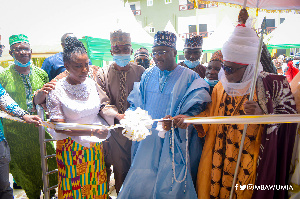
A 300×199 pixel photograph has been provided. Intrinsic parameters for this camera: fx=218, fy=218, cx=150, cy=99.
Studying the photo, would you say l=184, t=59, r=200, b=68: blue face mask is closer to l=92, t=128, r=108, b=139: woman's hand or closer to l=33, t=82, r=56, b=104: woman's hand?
l=92, t=128, r=108, b=139: woman's hand

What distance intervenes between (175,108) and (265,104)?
1000mm

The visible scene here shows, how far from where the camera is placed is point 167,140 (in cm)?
275

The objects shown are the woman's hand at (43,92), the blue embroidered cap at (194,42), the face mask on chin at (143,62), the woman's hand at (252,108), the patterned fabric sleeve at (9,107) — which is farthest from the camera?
the face mask on chin at (143,62)

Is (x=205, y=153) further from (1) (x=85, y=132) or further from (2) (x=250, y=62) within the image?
(1) (x=85, y=132)

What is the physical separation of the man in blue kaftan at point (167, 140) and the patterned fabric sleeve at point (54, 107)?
941 mm

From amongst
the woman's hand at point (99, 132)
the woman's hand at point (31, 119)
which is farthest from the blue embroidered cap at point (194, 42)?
the woman's hand at point (31, 119)

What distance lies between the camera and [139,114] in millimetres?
2518

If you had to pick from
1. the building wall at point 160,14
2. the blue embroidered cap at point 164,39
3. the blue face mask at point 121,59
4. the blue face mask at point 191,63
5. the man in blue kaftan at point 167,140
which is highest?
the building wall at point 160,14

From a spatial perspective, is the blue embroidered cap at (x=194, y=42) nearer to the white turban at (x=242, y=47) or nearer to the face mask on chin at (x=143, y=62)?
the face mask on chin at (x=143, y=62)

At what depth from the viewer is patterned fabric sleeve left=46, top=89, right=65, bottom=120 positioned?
2.40 m

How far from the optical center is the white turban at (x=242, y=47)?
237 cm

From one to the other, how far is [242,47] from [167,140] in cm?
139

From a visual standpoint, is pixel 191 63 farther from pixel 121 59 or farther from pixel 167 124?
pixel 167 124

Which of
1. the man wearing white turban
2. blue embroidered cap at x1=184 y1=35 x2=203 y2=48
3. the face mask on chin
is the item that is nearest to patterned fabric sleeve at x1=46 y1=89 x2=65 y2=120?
the man wearing white turban
